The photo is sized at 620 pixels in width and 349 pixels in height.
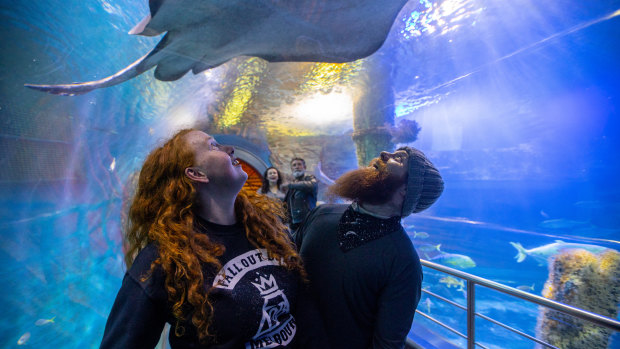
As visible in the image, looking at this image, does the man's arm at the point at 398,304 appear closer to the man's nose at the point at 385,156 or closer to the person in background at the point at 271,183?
the man's nose at the point at 385,156

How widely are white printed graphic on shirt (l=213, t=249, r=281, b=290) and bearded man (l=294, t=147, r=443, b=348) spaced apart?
0.27 metres

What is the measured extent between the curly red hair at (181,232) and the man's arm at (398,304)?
0.37 metres

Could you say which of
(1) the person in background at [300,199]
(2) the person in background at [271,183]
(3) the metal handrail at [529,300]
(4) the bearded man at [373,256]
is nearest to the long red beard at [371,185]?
(4) the bearded man at [373,256]

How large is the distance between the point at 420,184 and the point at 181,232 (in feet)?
3.41

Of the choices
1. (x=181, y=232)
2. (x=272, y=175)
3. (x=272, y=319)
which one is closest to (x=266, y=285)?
(x=272, y=319)

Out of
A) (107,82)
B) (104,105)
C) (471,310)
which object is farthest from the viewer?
(104,105)

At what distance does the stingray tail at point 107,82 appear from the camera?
267cm


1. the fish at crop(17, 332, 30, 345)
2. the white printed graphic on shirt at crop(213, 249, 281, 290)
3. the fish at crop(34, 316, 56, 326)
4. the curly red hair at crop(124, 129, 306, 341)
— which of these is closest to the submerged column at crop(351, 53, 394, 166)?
the curly red hair at crop(124, 129, 306, 341)

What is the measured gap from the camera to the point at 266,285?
839 millimetres

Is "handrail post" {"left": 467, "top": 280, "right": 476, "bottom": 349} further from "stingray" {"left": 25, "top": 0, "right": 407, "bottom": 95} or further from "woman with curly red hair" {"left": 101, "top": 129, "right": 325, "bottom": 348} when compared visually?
"stingray" {"left": 25, "top": 0, "right": 407, "bottom": 95}

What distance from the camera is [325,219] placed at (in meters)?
1.16

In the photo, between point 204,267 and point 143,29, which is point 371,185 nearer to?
point 204,267

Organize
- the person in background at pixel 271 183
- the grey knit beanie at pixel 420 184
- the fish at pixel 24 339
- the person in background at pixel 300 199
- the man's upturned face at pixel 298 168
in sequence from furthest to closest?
the person in background at pixel 271 183
the man's upturned face at pixel 298 168
the person in background at pixel 300 199
the fish at pixel 24 339
the grey knit beanie at pixel 420 184

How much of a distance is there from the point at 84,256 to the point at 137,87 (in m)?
2.75
